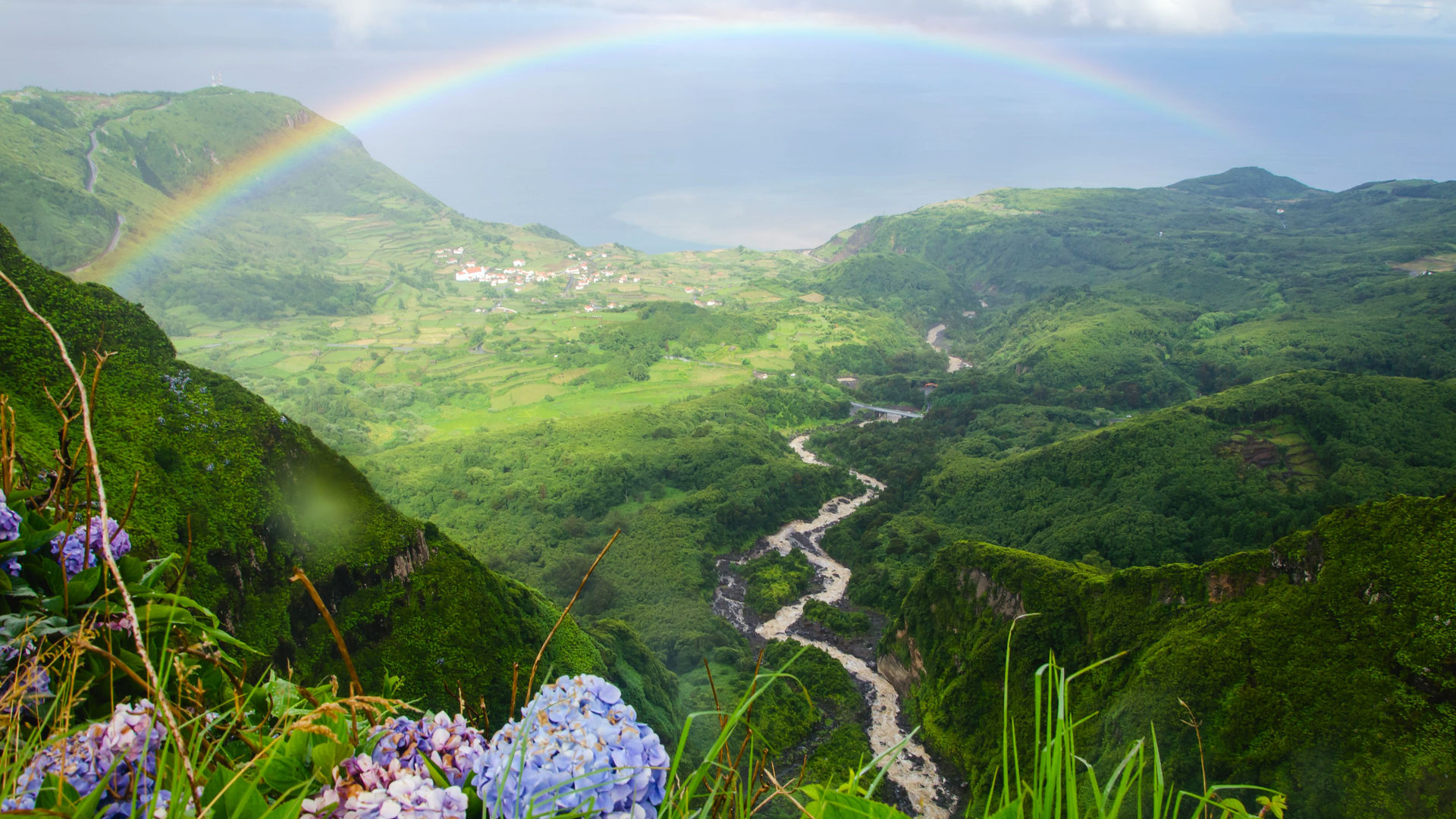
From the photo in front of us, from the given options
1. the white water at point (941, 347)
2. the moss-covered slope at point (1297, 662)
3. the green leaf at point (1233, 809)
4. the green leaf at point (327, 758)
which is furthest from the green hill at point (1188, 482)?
the white water at point (941, 347)

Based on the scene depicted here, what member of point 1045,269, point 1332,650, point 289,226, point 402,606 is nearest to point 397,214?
point 289,226

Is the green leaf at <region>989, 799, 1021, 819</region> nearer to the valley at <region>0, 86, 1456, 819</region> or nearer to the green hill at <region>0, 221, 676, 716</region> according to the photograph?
the valley at <region>0, 86, 1456, 819</region>

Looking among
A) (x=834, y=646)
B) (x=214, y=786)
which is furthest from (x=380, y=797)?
(x=834, y=646)

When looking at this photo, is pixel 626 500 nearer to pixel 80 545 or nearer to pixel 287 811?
pixel 80 545

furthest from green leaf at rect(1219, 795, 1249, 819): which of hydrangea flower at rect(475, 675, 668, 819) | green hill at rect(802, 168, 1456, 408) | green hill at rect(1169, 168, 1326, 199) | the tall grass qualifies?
green hill at rect(1169, 168, 1326, 199)

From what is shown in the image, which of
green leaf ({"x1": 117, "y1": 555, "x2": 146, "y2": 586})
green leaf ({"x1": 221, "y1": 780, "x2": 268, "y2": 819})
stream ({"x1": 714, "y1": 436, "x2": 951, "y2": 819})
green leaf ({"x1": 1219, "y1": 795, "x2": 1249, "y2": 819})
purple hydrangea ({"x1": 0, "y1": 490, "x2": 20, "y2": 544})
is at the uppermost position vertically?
purple hydrangea ({"x1": 0, "y1": 490, "x2": 20, "y2": 544})

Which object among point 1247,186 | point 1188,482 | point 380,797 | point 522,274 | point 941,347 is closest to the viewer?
point 380,797
